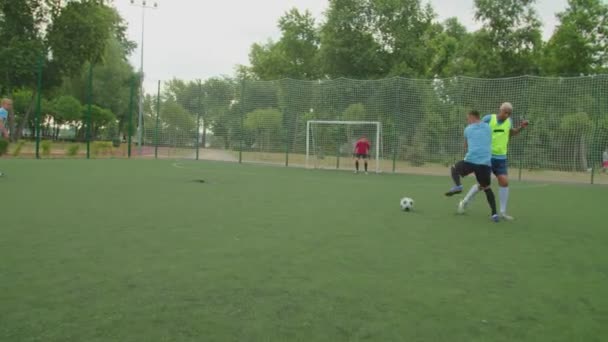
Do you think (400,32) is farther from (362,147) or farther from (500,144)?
(500,144)

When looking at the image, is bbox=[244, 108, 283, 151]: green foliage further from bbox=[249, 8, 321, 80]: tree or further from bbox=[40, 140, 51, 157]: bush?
bbox=[249, 8, 321, 80]: tree

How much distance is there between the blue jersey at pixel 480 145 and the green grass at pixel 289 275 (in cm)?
87

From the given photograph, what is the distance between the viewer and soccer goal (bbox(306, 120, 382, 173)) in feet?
71.9

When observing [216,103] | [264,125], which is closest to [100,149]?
[216,103]

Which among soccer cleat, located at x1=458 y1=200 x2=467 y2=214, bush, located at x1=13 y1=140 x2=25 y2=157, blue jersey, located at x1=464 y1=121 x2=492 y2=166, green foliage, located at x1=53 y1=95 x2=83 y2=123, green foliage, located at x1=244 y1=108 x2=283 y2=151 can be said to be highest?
green foliage, located at x1=53 y1=95 x2=83 y2=123

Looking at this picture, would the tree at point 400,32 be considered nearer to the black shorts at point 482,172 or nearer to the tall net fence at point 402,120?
the tall net fence at point 402,120

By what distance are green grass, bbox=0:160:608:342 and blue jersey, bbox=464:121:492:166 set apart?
2.87 feet

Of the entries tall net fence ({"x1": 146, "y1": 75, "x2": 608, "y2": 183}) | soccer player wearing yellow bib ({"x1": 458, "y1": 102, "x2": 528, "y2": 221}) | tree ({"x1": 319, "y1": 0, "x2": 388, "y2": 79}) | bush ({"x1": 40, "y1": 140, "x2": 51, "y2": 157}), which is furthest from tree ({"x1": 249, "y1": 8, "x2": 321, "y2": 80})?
soccer player wearing yellow bib ({"x1": 458, "y1": 102, "x2": 528, "y2": 221})

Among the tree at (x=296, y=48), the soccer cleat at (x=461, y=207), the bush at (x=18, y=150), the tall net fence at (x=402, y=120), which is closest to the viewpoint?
the soccer cleat at (x=461, y=207)

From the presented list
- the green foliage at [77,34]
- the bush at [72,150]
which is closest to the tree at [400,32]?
the green foliage at [77,34]

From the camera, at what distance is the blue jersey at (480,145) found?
24.0ft

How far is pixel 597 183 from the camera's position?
17.8 m

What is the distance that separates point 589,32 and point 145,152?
26304 millimetres

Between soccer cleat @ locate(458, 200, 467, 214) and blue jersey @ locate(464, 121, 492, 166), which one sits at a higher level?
blue jersey @ locate(464, 121, 492, 166)
